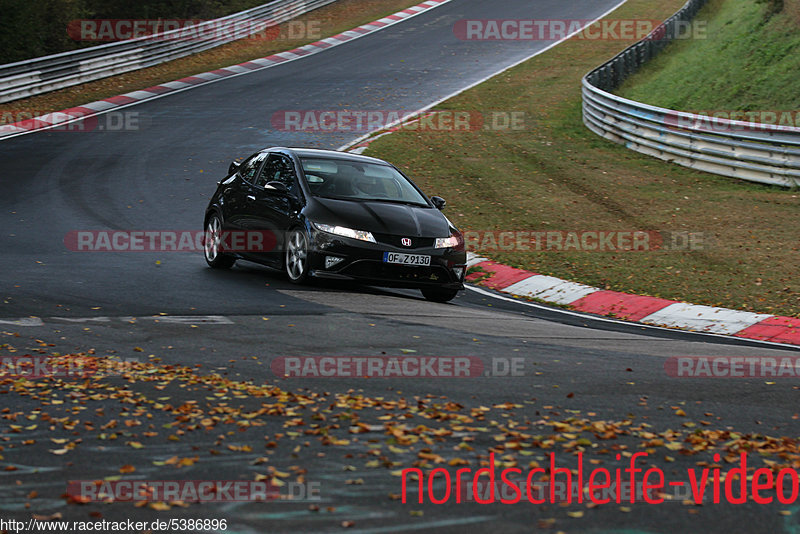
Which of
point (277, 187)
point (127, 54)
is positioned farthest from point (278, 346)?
point (127, 54)

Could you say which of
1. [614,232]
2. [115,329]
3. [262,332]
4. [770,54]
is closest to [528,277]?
[614,232]

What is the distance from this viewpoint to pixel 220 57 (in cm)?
3562

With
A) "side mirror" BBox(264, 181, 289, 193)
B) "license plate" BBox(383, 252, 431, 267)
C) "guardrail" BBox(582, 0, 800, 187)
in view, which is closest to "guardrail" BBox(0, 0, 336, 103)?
"guardrail" BBox(582, 0, 800, 187)

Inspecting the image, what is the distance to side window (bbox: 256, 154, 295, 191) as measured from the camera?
12570mm

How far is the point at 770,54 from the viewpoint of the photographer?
26359mm

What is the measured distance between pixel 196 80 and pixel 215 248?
63.7 ft

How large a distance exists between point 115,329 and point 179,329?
0.56 meters

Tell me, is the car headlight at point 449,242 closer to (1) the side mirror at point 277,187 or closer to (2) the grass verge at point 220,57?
(1) the side mirror at point 277,187

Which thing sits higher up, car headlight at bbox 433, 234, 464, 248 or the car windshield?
the car windshield

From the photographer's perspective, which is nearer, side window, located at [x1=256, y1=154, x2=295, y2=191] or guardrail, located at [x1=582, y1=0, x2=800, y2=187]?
side window, located at [x1=256, y1=154, x2=295, y2=191]

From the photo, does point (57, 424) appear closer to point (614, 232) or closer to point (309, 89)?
point (614, 232)

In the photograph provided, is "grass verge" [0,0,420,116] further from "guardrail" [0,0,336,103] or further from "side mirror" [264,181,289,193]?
"side mirror" [264,181,289,193]

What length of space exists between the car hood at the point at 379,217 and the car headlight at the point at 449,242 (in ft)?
0.21

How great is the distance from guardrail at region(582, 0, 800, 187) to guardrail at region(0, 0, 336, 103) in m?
14.6
